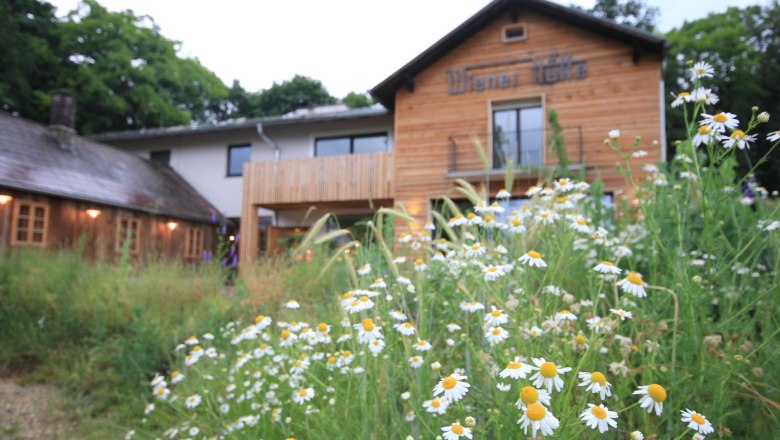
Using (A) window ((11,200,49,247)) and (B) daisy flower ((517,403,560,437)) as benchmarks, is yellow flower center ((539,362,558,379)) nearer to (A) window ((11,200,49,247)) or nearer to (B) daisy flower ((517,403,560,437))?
(B) daisy flower ((517,403,560,437))

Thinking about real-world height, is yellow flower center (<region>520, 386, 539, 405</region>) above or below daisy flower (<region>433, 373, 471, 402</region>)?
above

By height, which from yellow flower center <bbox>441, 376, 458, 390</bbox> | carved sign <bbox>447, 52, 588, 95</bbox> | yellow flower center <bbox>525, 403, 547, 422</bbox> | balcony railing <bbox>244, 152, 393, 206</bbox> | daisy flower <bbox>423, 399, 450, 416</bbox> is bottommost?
daisy flower <bbox>423, 399, 450, 416</bbox>

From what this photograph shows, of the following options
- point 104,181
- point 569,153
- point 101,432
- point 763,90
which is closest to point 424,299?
point 101,432

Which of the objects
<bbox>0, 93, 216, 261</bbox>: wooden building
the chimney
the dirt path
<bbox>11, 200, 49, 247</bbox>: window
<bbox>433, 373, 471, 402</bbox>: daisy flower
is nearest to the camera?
<bbox>433, 373, 471, 402</bbox>: daisy flower

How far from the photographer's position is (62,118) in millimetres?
13547

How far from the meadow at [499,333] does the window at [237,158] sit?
435 inches

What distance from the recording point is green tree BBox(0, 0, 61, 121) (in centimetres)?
1844

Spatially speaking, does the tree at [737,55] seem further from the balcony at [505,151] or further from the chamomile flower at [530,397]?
the chamomile flower at [530,397]

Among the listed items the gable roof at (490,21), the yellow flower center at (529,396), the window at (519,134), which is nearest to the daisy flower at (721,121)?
the yellow flower center at (529,396)

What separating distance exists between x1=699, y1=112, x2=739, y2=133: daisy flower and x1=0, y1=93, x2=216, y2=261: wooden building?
8847mm

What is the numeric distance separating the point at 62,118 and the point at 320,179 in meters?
7.59

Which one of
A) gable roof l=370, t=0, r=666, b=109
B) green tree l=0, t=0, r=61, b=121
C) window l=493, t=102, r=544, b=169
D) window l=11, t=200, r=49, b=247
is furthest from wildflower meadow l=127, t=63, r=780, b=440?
green tree l=0, t=0, r=61, b=121

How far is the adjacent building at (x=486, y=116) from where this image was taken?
10445 mm

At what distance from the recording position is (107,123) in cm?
2172
